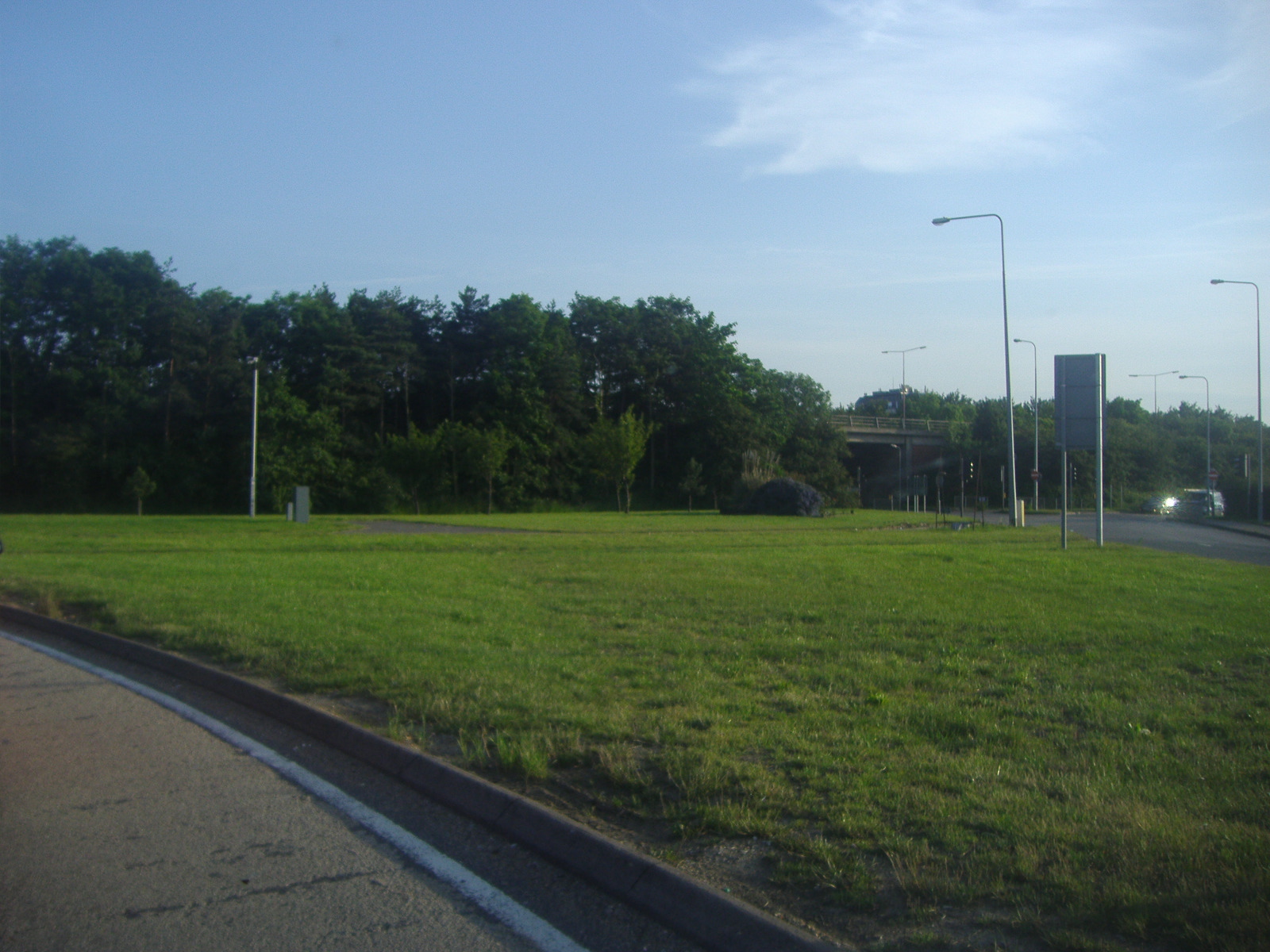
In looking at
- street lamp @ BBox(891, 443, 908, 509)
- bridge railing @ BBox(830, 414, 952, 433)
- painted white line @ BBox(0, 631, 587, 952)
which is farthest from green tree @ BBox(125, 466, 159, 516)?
street lamp @ BBox(891, 443, 908, 509)

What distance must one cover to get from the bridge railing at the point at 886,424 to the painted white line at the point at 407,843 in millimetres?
80633

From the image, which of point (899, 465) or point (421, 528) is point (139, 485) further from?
point (899, 465)

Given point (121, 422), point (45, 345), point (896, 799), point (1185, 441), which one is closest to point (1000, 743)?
point (896, 799)

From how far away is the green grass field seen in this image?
→ 3996 mm

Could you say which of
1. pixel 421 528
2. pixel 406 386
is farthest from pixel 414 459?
pixel 421 528

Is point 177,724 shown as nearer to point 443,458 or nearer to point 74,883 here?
point 74,883

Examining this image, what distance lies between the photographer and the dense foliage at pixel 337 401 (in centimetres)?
6322

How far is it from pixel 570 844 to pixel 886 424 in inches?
3455

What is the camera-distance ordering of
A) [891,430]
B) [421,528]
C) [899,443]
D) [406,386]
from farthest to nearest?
[899,443], [891,430], [406,386], [421,528]

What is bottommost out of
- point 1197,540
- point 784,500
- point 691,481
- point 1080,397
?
point 1197,540

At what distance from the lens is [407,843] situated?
16.0 feet

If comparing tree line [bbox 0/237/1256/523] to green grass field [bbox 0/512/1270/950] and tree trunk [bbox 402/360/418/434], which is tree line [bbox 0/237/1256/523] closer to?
tree trunk [bbox 402/360/418/434]

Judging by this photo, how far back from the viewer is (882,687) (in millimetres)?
→ 7633

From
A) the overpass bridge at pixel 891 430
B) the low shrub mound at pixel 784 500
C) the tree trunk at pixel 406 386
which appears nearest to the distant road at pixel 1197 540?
the low shrub mound at pixel 784 500
